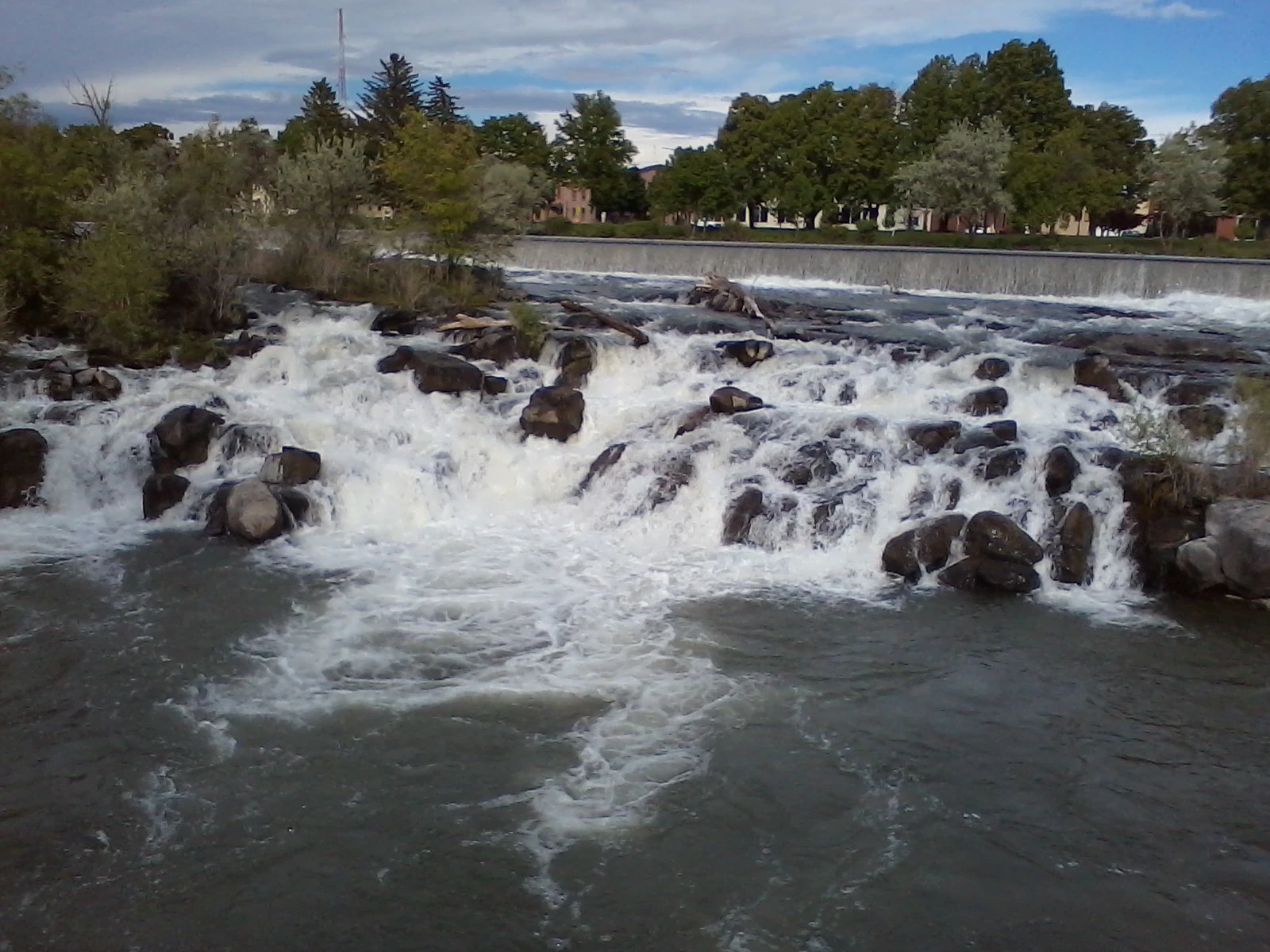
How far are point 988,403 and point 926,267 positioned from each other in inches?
606

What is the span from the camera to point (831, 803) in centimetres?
894

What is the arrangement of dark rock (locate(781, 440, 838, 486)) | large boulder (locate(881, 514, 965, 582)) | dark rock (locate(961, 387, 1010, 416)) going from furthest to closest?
dark rock (locate(961, 387, 1010, 416)), dark rock (locate(781, 440, 838, 486)), large boulder (locate(881, 514, 965, 582))

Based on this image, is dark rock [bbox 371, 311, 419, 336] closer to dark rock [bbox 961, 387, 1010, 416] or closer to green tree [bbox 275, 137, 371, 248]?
green tree [bbox 275, 137, 371, 248]

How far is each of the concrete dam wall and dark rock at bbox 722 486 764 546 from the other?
687 inches

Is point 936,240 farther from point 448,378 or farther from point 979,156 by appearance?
→ point 448,378

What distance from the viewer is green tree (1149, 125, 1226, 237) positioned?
4341 centimetres

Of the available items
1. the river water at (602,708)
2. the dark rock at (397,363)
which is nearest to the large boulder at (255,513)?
the river water at (602,708)

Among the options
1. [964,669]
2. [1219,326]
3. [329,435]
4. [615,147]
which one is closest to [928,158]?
[615,147]

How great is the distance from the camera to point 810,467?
52.1ft

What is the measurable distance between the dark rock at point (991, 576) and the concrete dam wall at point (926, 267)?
1834cm

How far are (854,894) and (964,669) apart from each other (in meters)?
4.09

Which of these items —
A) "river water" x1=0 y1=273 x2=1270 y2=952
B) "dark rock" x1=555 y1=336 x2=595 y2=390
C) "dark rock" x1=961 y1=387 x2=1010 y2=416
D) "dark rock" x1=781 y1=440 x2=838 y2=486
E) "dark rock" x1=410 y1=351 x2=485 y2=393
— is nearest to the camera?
"river water" x1=0 y1=273 x2=1270 y2=952

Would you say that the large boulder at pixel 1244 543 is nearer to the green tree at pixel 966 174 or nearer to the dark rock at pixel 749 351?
the dark rock at pixel 749 351

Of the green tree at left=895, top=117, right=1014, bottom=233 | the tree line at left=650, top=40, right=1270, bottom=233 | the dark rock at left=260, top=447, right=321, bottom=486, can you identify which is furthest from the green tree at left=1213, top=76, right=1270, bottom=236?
the dark rock at left=260, top=447, right=321, bottom=486
